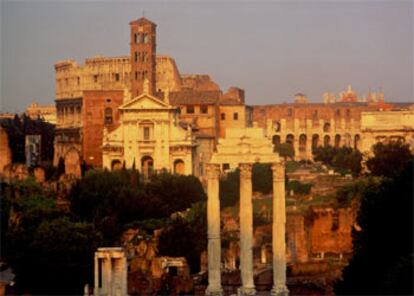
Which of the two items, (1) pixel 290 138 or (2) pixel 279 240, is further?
(1) pixel 290 138

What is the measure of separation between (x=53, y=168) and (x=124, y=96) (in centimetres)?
701

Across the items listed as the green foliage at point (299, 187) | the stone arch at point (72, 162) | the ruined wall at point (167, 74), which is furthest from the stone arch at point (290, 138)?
the green foliage at point (299, 187)

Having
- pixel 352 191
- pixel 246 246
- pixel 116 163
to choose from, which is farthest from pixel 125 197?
pixel 246 246

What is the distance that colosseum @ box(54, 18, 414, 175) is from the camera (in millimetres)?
66125

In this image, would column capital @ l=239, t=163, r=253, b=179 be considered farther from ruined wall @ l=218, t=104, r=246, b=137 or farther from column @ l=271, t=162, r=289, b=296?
ruined wall @ l=218, t=104, r=246, b=137

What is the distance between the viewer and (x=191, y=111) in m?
72.2


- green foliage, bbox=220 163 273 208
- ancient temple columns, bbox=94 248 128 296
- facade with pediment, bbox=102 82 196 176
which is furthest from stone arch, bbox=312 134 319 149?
ancient temple columns, bbox=94 248 128 296

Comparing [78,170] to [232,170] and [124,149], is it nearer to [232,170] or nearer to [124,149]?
[124,149]

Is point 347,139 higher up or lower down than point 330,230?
higher up

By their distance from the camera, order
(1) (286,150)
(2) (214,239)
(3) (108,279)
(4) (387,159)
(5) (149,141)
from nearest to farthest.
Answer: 1. (3) (108,279)
2. (2) (214,239)
3. (4) (387,159)
4. (5) (149,141)
5. (1) (286,150)

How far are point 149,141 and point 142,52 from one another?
14.1 m

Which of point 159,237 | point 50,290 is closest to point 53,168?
point 159,237

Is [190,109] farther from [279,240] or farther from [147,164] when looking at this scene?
[279,240]

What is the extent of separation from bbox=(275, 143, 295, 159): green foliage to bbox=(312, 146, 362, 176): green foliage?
332 centimetres
